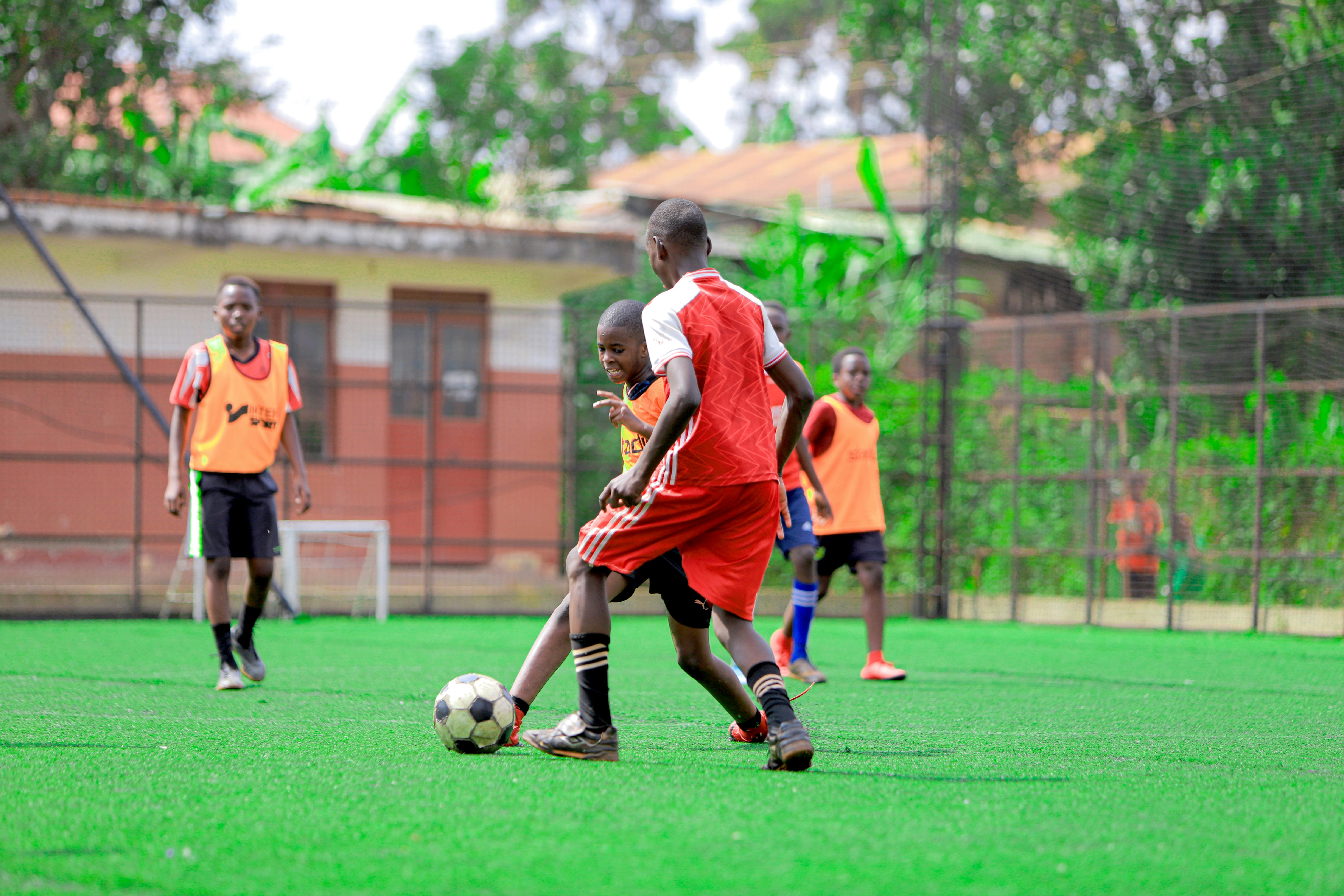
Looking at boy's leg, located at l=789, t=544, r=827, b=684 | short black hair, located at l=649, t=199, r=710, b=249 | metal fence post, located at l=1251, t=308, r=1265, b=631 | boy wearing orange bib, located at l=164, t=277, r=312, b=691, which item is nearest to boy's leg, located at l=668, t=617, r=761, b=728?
short black hair, located at l=649, t=199, r=710, b=249

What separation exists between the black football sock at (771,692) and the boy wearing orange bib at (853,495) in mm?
3060

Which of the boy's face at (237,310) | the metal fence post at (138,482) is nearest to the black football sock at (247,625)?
the boy's face at (237,310)

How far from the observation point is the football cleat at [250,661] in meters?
6.73

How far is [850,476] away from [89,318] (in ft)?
23.5

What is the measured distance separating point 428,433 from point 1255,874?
10724mm

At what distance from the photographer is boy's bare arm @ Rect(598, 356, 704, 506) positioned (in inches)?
157

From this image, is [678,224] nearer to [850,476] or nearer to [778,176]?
[850,476]

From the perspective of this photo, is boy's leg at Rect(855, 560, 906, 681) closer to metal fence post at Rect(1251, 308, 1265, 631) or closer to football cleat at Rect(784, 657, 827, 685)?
football cleat at Rect(784, 657, 827, 685)

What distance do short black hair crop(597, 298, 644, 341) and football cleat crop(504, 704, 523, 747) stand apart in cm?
133

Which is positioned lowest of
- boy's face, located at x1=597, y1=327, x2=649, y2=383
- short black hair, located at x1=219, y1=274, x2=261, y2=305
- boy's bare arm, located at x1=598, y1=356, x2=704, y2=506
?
boy's bare arm, located at x1=598, y1=356, x2=704, y2=506

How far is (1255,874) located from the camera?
294cm

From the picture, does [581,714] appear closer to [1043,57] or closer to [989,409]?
[989,409]

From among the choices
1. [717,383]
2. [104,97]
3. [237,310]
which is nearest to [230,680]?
[237,310]

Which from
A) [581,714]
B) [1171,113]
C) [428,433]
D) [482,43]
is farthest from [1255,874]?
[482,43]
